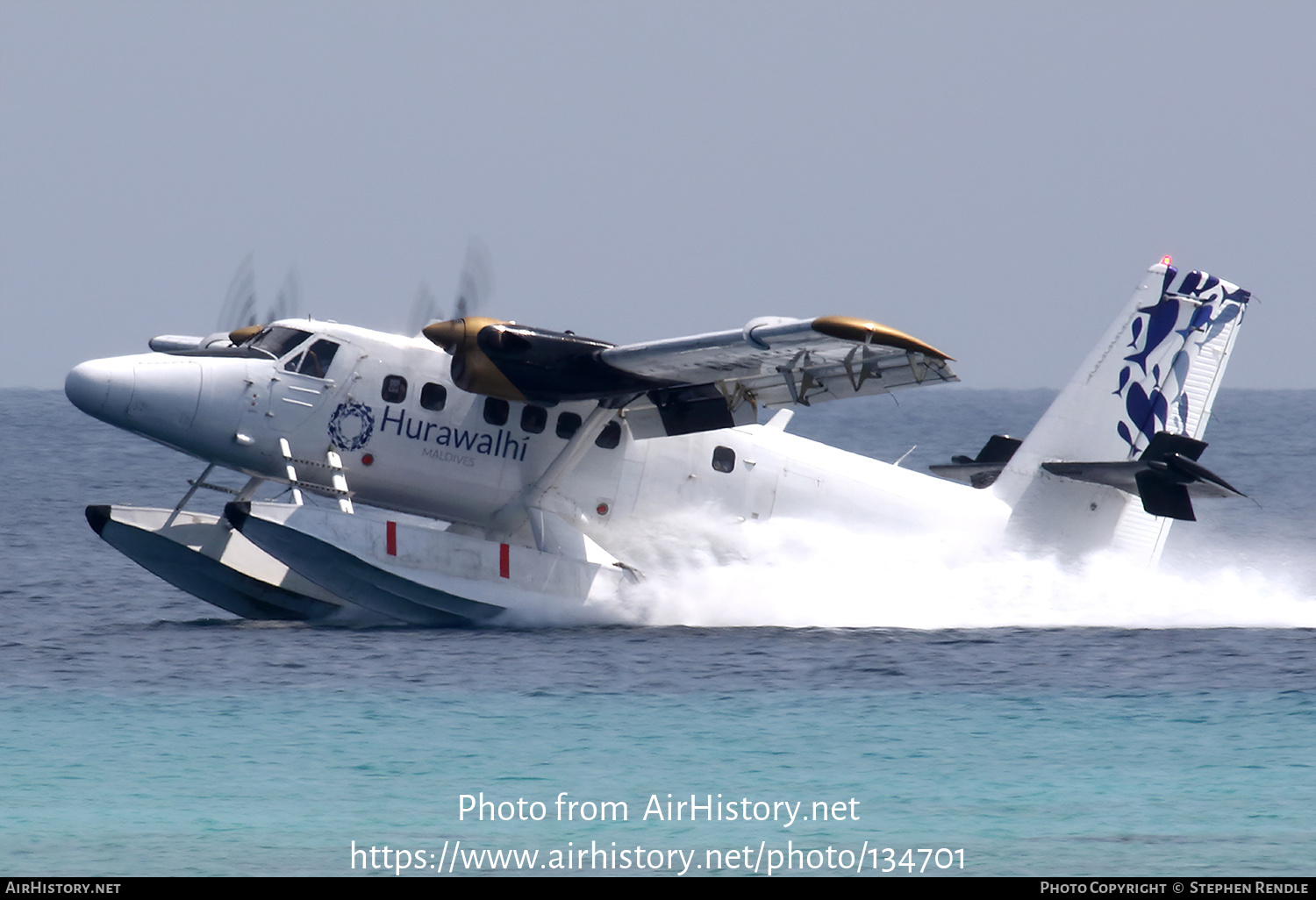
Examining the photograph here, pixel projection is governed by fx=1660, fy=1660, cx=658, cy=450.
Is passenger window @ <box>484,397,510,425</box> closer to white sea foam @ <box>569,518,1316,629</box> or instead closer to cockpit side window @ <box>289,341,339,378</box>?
cockpit side window @ <box>289,341,339,378</box>

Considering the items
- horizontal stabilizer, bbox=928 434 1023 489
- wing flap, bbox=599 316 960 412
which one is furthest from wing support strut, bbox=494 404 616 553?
horizontal stabilizer, bbox=928 434 1023 489

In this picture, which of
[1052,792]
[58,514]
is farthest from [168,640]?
[58,514]

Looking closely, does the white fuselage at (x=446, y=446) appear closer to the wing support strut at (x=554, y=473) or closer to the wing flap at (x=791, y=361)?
the wing support strut at (x=554, y=473)

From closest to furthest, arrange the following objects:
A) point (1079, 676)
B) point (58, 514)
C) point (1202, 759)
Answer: point (1202, 759)
point (1079, 676)
point (58, 514)

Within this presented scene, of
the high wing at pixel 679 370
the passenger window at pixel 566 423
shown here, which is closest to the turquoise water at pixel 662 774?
the high wing at pixel 679 370

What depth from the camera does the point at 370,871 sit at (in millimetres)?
10305

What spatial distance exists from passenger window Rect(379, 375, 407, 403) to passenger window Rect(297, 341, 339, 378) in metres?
0.63

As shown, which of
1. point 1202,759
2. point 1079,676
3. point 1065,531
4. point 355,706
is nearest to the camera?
point 1202,759

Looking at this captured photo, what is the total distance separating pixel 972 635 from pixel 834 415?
287 feet

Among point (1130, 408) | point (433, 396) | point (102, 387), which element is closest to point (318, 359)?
point (433, 396)

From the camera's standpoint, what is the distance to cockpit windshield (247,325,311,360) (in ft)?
57.8

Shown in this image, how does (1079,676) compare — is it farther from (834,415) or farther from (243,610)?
(834,415)

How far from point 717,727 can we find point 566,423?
5.52 m

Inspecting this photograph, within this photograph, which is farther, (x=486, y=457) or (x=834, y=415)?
(x=834, y=415)
